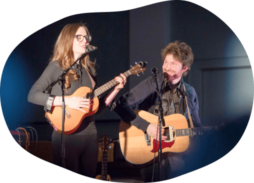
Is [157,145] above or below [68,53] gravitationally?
below

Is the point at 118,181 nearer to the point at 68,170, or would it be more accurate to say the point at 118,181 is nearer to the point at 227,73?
the point at 68,170

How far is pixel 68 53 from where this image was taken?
2982mm

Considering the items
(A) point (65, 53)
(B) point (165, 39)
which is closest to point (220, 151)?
(B) point (165, 39)

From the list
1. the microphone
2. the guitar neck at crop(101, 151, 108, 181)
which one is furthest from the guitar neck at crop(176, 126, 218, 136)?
the guitar neck at crop(101, 151, 108, 181)

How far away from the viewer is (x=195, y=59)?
9.61 ft

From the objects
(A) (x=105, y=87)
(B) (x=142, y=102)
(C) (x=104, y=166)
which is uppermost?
(A) (x=105, y=87)

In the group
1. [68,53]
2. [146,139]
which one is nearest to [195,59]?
[146,139]

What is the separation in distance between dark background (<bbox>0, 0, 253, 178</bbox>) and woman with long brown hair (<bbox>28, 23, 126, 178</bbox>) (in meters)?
0.06

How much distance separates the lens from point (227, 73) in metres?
2.94

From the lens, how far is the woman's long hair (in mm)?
2941

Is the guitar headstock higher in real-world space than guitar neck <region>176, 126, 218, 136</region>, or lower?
higher

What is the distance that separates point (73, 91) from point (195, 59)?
1031 millimetres

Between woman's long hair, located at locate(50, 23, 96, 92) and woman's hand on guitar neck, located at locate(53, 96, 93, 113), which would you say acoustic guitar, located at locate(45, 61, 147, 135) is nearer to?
woman's hand on guitar neck, located at locate(53, 96, 93, 113)

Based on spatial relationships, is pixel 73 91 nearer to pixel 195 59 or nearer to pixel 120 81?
pixel 120 81
